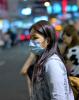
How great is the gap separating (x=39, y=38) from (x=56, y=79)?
0.43m

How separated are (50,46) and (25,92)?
7391 mm

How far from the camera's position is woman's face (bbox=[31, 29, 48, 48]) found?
3.86 metres

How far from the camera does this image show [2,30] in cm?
4325

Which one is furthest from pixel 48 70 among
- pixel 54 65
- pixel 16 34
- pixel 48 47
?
pixel 16 34

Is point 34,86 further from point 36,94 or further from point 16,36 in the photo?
point 16,36

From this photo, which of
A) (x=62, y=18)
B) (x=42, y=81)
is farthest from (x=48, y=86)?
(x=62, y=18)

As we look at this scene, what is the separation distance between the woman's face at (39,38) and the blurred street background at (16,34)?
6.52m

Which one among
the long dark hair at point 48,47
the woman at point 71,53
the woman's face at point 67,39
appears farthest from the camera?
the woman's face at point 67,39

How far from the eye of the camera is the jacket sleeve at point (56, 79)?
3.70 meters

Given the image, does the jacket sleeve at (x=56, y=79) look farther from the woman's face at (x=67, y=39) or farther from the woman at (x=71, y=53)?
the woman's face at (x=67, y=39)

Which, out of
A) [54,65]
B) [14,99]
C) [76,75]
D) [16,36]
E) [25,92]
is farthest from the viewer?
[16,36]

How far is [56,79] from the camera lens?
3693mm

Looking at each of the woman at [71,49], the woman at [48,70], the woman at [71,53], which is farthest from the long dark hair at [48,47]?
the woman at [71,49]

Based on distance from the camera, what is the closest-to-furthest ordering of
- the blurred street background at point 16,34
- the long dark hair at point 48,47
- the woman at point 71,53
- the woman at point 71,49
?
the long dark hair at point 48,47, the woman at point 71,53, the woman at point 71,49, the blurred street background at point 16,34
